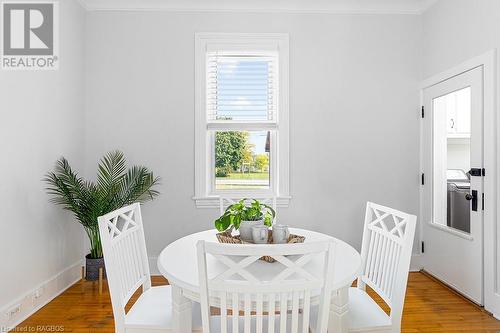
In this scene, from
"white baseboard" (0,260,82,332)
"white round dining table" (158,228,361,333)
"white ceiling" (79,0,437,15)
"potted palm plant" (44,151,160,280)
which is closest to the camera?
"white round dining table" (158,228,361,333)

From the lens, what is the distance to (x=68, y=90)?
10.1ft

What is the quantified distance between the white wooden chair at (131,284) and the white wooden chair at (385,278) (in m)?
0.83

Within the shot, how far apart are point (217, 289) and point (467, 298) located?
8.90 ft

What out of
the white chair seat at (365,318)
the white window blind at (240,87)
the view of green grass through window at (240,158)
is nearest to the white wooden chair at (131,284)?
the white chair seat at (365,318)

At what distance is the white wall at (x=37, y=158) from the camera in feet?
7.50

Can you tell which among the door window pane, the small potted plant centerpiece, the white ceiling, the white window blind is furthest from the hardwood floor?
the white ceiling

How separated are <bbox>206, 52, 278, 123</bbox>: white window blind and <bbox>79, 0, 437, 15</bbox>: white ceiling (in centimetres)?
50

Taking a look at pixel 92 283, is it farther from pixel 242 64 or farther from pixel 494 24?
pixel 494 24

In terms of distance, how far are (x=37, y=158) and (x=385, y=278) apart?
2.69 m

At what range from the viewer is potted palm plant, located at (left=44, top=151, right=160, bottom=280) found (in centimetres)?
277

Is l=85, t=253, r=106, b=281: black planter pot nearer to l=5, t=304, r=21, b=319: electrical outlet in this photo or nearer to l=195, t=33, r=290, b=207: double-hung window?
l=5, t=304, r=21, b=319: electrical outlet

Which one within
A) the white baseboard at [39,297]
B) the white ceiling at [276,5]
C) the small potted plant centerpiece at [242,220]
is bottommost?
the white baseboard at [39,297]

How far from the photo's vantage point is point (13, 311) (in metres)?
2.30

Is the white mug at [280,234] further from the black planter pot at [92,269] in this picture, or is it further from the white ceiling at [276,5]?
the white ceiling at [276,5]
